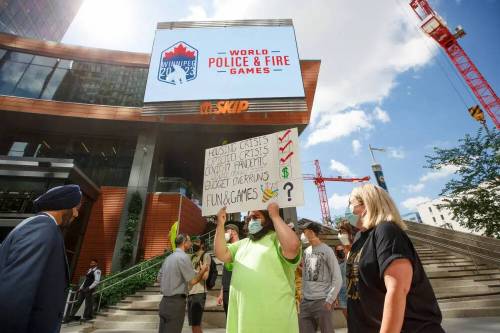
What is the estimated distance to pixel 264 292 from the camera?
6.35 ft

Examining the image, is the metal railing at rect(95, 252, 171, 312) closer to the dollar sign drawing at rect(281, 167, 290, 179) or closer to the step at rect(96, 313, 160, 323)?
the step at rect(96, 313, 160, 323)

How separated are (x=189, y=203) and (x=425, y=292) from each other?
16.5 meters

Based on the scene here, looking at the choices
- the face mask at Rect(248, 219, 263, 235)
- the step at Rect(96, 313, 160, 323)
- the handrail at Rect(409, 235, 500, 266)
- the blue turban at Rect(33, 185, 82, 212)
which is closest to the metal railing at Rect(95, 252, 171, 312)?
the step at Rect(96, 313, 160, 323)

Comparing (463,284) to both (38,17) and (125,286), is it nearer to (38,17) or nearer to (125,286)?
(125,286)

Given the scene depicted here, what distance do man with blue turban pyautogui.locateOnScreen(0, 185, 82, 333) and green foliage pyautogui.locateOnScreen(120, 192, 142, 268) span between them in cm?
1328

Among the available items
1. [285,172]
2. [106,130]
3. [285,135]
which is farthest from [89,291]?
[106,130]

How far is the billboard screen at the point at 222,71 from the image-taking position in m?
13.2

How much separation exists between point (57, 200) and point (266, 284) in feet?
6.33

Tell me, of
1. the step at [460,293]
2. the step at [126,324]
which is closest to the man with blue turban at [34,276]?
the step at [126,324]

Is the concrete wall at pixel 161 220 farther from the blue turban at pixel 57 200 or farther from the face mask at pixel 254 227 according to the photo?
the face mask at pixel 254 227

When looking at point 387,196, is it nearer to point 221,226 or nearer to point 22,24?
point 221,226

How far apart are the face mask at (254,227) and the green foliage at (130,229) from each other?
1366 centimetres

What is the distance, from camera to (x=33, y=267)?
1.72 m

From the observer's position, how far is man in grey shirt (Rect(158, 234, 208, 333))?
12.6 ft
